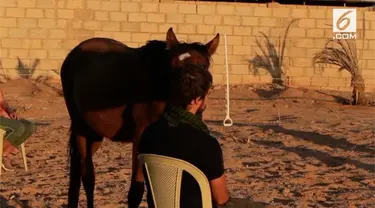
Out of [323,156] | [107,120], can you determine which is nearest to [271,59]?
[323,156]

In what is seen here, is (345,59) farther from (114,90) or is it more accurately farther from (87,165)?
(114,90)

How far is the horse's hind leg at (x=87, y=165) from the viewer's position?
5.43 m

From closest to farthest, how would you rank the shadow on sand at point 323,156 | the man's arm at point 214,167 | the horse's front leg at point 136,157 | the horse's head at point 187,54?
the man's arm at point 214,167 < the horse's head at point 187,54 < the horse's front leg at point 136,157 < the shadow on sand at point 323,156

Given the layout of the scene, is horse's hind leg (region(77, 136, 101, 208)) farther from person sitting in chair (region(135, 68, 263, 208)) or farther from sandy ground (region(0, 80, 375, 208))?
person sitting in chair (region(135, 68, 263, 208))

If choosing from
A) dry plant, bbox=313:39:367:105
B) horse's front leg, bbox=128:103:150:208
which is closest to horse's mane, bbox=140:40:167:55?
horse's front leg, bbox=128:103:150:208

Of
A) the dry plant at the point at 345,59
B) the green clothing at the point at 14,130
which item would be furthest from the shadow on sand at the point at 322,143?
the dry plant at the point at 345,59

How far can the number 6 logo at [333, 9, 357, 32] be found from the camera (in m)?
15.6

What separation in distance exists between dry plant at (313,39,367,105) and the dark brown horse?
9094 mm

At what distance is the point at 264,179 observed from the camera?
21.6 feet

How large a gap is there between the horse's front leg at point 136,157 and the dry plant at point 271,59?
1079 cm

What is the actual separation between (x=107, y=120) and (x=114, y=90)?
25 cm

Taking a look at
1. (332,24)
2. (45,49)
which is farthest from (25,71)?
(332,24)

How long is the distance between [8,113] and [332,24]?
422 inches

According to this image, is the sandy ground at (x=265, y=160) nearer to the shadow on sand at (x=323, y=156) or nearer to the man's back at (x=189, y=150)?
the shadow on sand at (x=323, y=156)
